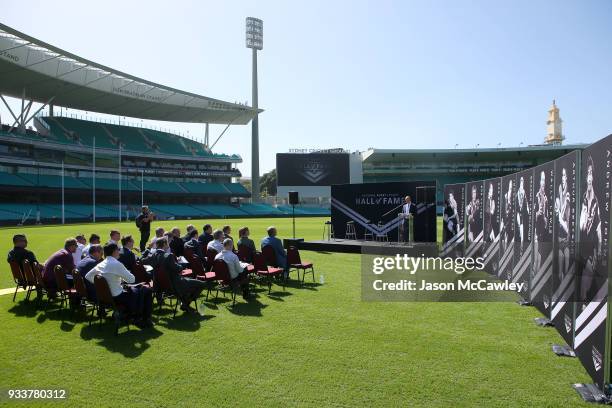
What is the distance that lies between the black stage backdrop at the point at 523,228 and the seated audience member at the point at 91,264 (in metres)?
7.19

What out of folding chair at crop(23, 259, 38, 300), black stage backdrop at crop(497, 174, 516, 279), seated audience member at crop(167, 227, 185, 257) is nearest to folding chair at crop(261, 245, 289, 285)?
seated audience member at crop(167, 227, 185, 257)

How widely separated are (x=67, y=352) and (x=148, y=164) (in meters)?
60.1

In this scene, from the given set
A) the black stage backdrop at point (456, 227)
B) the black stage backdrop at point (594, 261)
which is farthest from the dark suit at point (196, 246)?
the black stage backdrop at point (456, 227)

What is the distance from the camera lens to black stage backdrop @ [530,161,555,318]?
6145 mm

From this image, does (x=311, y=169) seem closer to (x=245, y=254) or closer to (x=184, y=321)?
(x=245, y=254)

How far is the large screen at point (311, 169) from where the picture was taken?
57.9m

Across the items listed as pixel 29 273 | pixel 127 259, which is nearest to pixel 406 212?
pixel 127 259

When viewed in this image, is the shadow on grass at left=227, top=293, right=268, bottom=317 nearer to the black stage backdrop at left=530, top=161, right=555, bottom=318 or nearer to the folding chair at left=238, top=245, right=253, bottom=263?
the folding chair at left=238, top=245, right=253, bottom=263

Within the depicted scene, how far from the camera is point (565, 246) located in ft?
17.9

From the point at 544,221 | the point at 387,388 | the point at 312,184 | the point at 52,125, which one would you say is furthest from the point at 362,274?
the point at 52,125

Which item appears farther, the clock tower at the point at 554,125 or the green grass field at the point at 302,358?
the clock tower at the point at 554,125

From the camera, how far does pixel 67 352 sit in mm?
5242

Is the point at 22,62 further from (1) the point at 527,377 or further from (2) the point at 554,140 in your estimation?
(2) the point at 554,140

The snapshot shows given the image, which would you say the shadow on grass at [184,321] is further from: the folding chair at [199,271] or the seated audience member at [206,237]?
the seated audience member at [206,237]
